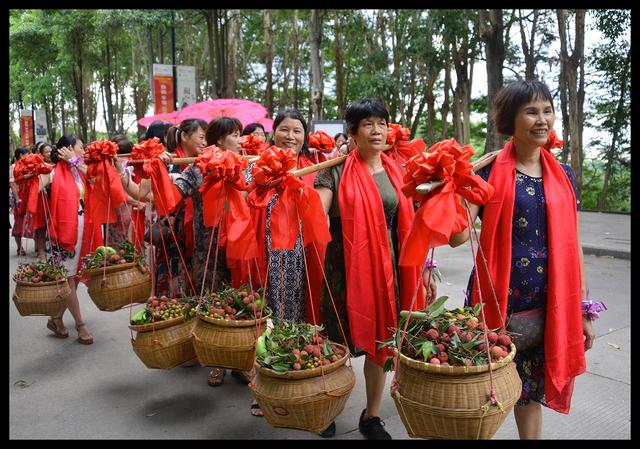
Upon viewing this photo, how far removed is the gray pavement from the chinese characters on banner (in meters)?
8.48

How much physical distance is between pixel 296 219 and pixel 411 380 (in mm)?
817

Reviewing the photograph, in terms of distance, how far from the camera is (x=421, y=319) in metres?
1.92

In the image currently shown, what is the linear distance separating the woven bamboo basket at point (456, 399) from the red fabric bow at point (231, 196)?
1.07m

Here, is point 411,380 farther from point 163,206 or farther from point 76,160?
point 76,160

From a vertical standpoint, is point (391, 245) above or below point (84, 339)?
above

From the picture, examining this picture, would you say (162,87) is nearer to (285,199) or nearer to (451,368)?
(285,199)

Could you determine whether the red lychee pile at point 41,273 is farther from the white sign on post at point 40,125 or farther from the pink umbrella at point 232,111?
the white sign on post at point 40,125

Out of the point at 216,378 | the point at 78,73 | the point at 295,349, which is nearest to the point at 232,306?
the point at 295,349

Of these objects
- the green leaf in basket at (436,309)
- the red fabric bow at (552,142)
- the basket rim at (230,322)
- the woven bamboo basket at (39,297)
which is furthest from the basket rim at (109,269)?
the red fabric bow at (552,142)

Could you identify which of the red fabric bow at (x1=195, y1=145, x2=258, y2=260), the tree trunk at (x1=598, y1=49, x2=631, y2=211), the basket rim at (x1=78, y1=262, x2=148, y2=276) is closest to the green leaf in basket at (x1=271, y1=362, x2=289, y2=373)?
the red fabric bow at (x1=195, y1=145, x2=258, y2=260)

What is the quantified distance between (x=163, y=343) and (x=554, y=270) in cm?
179

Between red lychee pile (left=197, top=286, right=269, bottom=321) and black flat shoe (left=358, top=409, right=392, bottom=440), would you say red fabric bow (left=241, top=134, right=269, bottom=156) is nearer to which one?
red lychee pile (left=197, top=286, right=269, bottom=321)

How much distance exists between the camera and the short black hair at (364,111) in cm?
255

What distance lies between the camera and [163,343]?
2.84m
